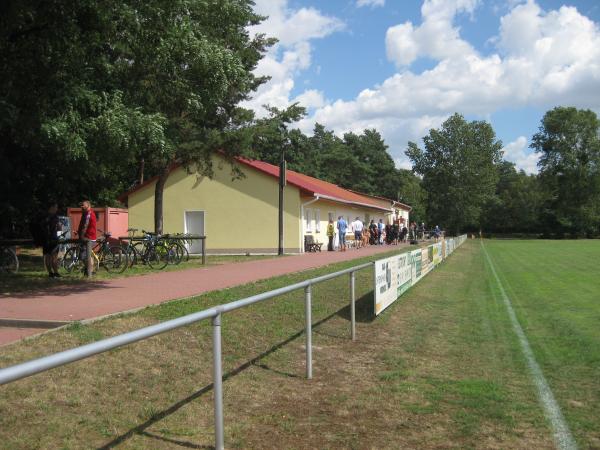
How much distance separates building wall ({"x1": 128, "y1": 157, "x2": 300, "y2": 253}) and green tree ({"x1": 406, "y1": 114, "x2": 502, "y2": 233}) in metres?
59.4

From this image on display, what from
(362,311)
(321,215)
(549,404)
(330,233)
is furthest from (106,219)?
(549,404)

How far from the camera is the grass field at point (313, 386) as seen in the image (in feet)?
15.1

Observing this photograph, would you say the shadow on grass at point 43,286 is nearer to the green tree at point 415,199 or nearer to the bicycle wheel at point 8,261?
the bicycle wheel at point 8,261

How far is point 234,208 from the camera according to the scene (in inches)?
1156

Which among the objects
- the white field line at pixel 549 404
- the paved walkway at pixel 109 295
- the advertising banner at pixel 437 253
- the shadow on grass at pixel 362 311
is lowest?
the white field line at pixel 549 404

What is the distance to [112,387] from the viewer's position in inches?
212

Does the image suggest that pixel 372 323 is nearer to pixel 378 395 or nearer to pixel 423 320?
pixel 423 320

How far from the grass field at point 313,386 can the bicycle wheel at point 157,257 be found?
301 inches

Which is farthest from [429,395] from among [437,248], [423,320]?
[437,248]

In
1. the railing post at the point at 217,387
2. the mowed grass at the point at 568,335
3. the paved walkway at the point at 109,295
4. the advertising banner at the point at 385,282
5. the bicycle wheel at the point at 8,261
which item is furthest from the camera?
the bicycle wheel at the point at 8,261

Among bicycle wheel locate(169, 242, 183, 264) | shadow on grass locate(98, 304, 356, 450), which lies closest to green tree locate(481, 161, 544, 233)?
bicycle wheel locate(169, 242, 183, 264)

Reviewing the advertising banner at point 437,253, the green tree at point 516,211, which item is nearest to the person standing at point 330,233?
the advertising banner at point 437,253

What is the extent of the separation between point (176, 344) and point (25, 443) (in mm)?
2637

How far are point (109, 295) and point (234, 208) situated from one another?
62.5 ft
